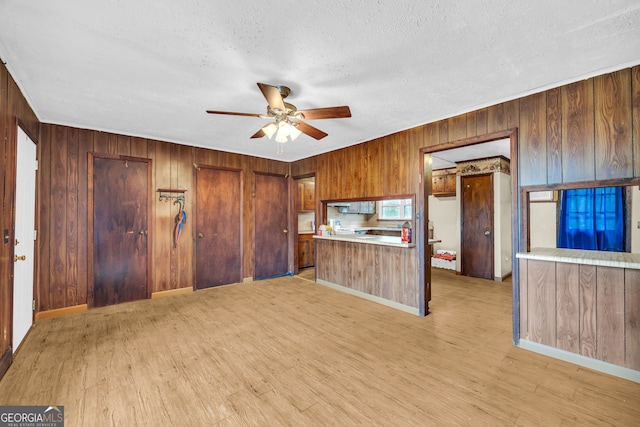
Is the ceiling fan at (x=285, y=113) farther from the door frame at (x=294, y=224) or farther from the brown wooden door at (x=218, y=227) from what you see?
the door frame at (x=294, y=224)

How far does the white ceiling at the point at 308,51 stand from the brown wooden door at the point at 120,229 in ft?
3.58

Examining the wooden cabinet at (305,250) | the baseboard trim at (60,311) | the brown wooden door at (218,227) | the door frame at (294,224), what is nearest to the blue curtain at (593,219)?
the door frame at (294,224)

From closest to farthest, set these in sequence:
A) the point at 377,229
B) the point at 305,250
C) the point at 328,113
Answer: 1. the point at 328,113
2. the point at 305,250
3. the point at 377,229

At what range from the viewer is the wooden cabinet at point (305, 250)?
20.9 ft

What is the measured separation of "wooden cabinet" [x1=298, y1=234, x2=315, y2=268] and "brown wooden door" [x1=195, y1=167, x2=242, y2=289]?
62.8 inches

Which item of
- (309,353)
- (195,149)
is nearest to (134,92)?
(195,149)

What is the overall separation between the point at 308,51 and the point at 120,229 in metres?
3.87

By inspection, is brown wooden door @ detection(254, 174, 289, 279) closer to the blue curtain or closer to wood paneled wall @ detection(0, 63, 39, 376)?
wood paneled wall @ detection(0, 63, 39, 376)

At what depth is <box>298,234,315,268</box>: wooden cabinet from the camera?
6359mm

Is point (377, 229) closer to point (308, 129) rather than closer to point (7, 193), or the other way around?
point (308, 129)

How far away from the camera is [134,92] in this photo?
2688mm

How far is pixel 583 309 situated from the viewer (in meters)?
2.35

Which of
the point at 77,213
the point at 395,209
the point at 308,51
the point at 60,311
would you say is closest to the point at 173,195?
the point at 77,213

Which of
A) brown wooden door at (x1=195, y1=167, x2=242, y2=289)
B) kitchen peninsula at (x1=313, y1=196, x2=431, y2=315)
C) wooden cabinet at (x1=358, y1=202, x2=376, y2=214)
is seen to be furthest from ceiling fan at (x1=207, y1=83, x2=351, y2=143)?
wooden cabinet at (x1=358, y1=202, x2=376, y2=214)
